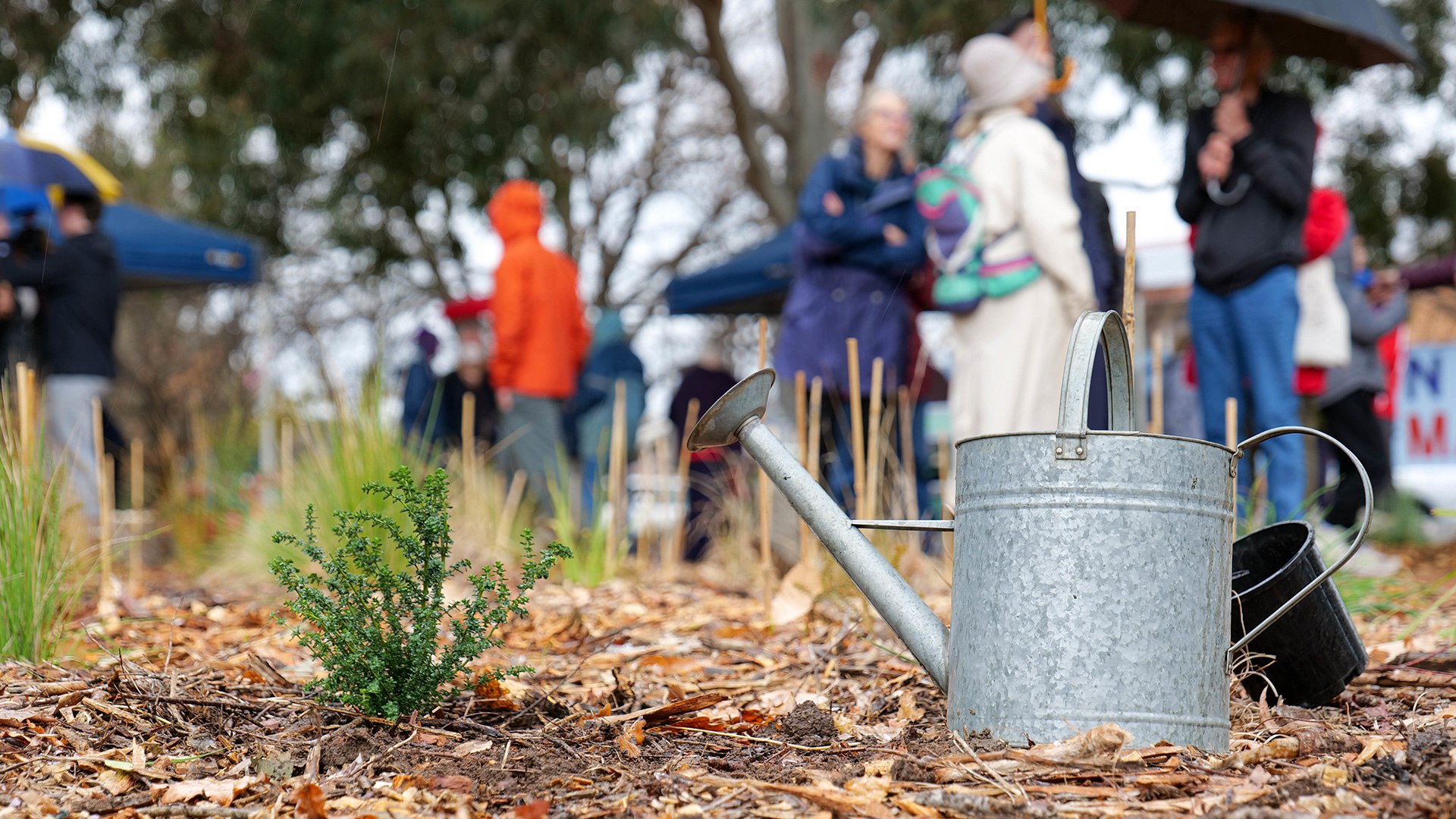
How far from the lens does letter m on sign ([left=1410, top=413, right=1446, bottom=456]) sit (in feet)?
23.5

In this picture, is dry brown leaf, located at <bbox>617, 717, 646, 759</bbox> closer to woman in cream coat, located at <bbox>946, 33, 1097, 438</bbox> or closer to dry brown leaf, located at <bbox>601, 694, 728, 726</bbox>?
dry brown leaf, located at <bbox>601, 694, 728, 726</bbox>

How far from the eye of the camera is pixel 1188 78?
754 cm

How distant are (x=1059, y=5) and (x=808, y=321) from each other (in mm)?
4303

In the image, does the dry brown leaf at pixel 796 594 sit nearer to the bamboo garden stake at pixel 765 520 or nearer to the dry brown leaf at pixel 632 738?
the bamboo garden stake at pixel 765 520

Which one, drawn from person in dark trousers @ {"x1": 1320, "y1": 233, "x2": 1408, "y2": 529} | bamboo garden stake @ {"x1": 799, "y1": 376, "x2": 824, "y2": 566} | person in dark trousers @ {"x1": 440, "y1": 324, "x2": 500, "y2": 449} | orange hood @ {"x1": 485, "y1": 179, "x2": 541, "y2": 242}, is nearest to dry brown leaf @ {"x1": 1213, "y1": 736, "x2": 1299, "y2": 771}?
bamboo garden stake @ {"x1": 799, "y1": 376, "x2": 824, "y2": 566}

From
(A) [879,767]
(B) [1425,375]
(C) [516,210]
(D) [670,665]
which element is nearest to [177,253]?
(C) [516,210]

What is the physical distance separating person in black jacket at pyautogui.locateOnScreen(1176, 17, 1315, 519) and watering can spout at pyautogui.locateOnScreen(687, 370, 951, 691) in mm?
1906

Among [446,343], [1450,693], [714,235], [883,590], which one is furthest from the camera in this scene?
[714,235]

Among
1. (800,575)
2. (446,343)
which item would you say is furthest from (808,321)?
(446,343)

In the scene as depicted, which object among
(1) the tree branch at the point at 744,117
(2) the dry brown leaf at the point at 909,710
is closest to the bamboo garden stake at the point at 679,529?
(2) the dry brown leaf at the point at 909,710

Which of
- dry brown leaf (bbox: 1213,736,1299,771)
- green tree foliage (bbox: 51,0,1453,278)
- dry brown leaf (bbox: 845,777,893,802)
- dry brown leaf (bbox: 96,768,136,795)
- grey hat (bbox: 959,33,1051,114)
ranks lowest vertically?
dry brown leaf (bbox: 96,768,136,795)

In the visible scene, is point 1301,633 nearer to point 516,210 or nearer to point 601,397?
point 516,210

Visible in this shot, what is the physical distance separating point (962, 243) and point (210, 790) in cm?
249

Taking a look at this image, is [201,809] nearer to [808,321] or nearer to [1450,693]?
[1450,693]
